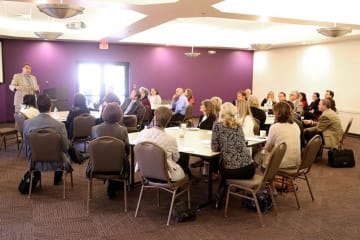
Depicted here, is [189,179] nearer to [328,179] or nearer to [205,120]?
[205,120]

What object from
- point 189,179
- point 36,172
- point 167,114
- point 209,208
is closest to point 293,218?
point 209,208

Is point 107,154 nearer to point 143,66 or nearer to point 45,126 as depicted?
point 45,126

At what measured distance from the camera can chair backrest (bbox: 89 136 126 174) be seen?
159 inches

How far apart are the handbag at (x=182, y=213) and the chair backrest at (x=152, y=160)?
40cm

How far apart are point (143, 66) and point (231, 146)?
981 cm

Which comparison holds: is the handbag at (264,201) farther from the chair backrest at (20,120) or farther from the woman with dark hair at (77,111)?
the chair backrest at (20,120)

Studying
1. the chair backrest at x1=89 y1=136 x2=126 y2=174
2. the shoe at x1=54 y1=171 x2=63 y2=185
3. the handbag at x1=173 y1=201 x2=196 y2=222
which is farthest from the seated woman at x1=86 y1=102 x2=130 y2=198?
the shoe at x1=54 y1=171 x2=63 y2=185

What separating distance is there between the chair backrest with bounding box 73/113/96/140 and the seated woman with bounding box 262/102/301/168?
3.38 metres

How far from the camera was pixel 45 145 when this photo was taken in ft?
14.4

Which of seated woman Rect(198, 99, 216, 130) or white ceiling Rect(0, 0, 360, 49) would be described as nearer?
seated woman Rect(198, 99, 216, 130)

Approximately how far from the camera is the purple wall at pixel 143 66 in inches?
462

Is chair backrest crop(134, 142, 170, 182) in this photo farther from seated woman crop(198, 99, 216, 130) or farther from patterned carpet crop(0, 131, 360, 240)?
seated woman crop(198, 99, 216, 130)

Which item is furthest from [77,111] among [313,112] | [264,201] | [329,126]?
[313,112]

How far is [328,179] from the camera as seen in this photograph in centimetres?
579
